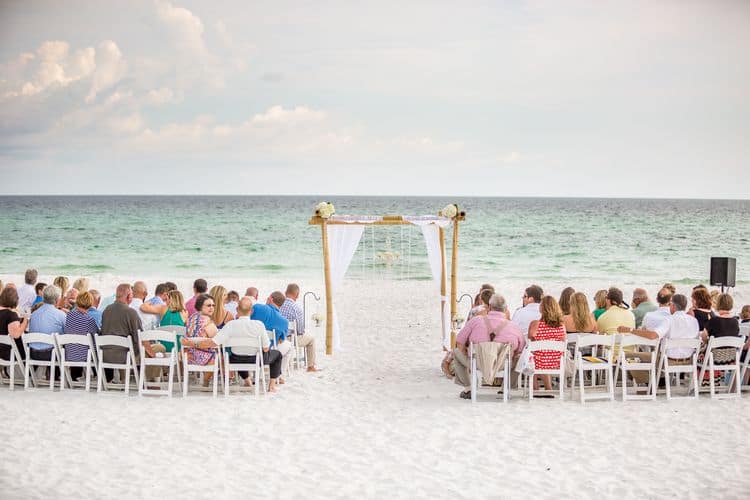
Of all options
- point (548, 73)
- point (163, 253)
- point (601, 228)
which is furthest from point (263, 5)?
point (601, 228)

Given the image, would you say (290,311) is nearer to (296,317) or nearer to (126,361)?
(296,317)

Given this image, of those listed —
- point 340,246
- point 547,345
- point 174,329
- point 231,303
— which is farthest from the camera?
point 340,246

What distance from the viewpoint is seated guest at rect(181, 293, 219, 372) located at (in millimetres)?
7523

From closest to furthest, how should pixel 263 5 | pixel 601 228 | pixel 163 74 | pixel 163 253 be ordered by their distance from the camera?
pixel 163 253 → pixel 263 5 → pixel 601 228 → pixel 163 74

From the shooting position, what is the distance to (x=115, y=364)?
7.54m

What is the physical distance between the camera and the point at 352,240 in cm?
1018

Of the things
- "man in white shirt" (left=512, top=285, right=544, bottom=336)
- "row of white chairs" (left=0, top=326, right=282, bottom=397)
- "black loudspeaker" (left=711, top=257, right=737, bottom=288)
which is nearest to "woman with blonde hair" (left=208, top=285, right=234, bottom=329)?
"row of white chairs" (left=0, top=326, right=282, bottom=397)

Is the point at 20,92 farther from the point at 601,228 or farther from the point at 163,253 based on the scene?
the point at 601,228

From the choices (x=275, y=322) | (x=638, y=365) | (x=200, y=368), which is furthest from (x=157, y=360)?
(x=638, y=365)

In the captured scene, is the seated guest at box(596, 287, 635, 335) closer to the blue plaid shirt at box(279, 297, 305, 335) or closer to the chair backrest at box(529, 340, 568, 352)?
the chair backrest at box(529, 340, 568, 352)

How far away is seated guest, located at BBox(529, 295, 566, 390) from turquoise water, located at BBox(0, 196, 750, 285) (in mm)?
10228

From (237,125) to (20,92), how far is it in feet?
39.9

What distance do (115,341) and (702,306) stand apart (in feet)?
20.7

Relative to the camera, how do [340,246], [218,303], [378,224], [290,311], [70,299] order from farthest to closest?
1. [340,246]
2. [378,224]
3. [290,311]
4. [70,299]
5. [218,303]
